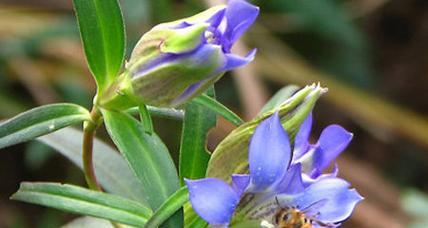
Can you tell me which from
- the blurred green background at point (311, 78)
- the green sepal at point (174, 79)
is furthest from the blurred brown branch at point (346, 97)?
the green sepal at point (174, 79)

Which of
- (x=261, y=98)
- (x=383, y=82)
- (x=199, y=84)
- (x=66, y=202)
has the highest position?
(x=199, y=84)

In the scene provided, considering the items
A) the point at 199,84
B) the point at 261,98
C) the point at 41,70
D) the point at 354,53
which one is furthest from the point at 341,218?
the point at 354,53

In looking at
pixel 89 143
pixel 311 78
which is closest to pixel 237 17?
pixel 89 143

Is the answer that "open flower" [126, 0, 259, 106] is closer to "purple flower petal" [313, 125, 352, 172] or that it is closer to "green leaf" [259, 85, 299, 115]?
"purple flower petal" [313, 125, 352, 172]

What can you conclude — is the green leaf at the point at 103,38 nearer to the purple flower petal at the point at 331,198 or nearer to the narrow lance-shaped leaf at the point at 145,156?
the narrow lance-shaped leaf at the point at 145,156

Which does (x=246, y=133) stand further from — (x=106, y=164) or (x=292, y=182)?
(x=106, y=164)

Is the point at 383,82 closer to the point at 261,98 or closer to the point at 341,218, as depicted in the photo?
the point at 261,98

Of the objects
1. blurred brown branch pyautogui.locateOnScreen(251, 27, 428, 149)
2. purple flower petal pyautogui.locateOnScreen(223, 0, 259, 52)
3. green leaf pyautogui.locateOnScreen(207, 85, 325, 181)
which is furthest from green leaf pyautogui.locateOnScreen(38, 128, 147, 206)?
blurred brown branch pyautogui.locateOnScreen(251, 27, 428, 149)
